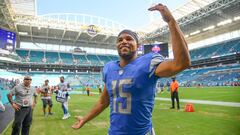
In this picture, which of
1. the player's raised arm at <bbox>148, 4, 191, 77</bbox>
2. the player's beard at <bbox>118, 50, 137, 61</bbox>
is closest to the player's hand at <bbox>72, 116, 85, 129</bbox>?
the player's beard at <bbox>118, 50, 137, 61</bbox>

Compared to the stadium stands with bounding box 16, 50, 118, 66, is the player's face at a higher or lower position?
lower

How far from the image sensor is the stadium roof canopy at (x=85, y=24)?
3841cm

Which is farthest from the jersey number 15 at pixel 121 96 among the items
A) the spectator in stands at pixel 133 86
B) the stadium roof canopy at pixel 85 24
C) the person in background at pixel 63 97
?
the stadium roof canopy at pixel 85 24

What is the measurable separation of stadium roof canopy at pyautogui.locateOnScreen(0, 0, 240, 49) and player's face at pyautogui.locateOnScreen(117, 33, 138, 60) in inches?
1427

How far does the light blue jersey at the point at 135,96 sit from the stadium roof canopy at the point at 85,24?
3648 centimetres

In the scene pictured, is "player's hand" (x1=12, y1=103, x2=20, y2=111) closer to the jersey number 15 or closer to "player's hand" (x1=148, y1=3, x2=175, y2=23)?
the jersey number 15

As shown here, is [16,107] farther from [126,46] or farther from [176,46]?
[176,46]

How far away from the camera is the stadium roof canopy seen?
38.4 meters

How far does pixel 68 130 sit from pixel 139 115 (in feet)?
21.7

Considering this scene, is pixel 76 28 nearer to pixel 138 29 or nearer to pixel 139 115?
pixel 138 29

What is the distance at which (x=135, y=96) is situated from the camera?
7.00ft

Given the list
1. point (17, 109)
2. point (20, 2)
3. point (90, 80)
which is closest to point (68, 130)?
point (17, 109)

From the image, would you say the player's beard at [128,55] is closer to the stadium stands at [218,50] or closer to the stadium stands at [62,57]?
the stadium stands at [218,50]

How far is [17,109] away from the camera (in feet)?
20.3
